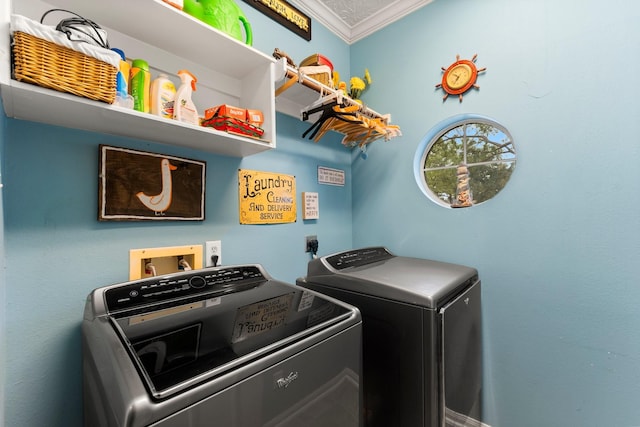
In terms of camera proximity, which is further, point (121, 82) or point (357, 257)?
point (357, 257)

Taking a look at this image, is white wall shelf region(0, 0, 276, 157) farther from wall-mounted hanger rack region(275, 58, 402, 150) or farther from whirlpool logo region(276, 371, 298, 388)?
whirlpool logo region(276, 371, 298, 388)

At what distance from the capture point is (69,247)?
97cm

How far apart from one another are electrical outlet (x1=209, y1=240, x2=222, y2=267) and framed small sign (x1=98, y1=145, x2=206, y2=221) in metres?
0.13

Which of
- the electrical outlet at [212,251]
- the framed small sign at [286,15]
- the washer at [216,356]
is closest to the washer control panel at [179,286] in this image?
the washer at [216,356]

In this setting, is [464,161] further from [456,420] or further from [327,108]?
[456,420]

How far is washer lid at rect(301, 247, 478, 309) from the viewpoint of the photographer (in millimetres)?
1104

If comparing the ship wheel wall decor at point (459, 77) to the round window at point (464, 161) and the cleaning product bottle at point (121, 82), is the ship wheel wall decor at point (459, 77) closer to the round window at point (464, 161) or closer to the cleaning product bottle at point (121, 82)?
the round window at point (464, 161)

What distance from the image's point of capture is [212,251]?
134 cm

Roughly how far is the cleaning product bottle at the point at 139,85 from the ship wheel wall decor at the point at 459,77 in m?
1.66

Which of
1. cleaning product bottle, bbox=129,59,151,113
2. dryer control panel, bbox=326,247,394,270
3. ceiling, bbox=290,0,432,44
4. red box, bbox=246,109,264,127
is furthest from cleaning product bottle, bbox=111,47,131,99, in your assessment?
ceiling, bbox=290,0,432,44

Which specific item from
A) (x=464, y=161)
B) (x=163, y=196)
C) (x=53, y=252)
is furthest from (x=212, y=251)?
(x=464, y=161)

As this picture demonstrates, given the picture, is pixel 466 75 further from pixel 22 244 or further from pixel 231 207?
pixel 22 244

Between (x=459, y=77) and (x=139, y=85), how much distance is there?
1.74 m

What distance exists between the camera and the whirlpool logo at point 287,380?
673 mm
